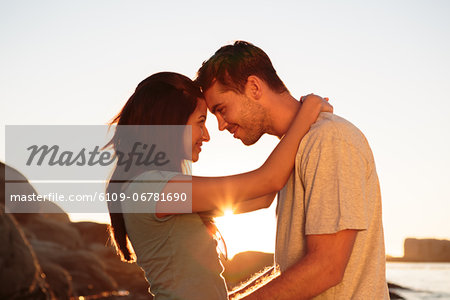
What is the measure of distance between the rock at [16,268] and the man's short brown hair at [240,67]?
11.9 m

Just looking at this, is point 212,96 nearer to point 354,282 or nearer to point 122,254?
point 122,254

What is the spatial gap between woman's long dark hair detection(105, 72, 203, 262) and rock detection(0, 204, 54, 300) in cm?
1152

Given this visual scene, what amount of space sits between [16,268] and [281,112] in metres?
12.9

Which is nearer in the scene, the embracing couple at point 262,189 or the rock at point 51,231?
the embracing couple at point 262,189

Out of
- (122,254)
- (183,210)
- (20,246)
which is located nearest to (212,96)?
(183,210)

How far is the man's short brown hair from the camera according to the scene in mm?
3994

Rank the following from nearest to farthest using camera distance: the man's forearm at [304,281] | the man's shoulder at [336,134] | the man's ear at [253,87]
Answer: the man's forearm at [304,281] → the man's shoulder at [336,134] → the man's ear at [253,87]

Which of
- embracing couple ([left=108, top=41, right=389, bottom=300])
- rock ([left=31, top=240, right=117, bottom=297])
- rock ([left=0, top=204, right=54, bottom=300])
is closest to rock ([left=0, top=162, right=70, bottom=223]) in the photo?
rock ([left=31, top=240, right=117, bottom=297])

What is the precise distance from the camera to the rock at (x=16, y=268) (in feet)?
47.2

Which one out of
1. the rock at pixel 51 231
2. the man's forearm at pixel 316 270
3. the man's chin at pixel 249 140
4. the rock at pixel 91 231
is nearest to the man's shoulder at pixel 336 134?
the man's forearm at pixel 316 270

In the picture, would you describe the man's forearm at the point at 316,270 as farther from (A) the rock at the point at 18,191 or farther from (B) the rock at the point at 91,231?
(B) the rock at the point at 91,231

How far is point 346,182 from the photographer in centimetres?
298

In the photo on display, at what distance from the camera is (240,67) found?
3986mm

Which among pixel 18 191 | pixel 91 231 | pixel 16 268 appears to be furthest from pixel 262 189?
pixel 91 231
